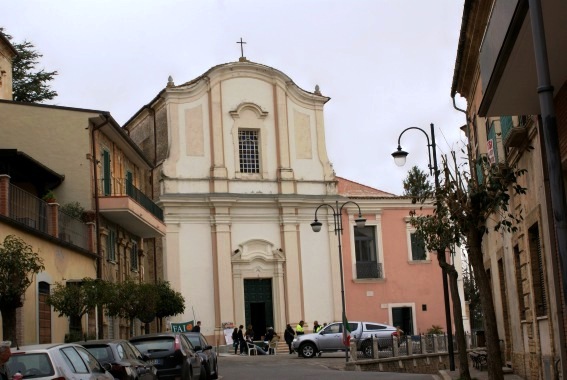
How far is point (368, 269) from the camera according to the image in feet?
168

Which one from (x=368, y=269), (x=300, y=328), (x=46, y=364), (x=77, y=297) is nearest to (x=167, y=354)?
(x=77, y=297)

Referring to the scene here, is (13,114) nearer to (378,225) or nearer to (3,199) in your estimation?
(3,199)

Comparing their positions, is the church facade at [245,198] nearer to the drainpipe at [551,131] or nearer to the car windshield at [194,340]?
the car windshield at [194,340]

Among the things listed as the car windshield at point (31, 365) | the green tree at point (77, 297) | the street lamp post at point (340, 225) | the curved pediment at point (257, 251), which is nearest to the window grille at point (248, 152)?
the curved pediment at point (257, 251)

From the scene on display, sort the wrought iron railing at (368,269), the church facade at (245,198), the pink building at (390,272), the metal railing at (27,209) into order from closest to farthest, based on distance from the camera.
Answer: the metal railing at (27,209)
the church facade at (245,198)
the pink building at (390,272)
the wrought iron railing at (368,269)

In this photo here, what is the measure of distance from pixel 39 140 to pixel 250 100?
63.3 ft

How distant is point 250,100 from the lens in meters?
50.4

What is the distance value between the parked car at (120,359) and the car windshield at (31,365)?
312 centimetres

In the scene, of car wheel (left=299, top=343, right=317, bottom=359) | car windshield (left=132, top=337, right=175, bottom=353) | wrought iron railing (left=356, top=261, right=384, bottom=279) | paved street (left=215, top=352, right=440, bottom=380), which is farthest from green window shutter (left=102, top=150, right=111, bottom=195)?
wrought iron railing (left=356, top=261, right=384, bottom=279)

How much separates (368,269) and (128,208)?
20.5m

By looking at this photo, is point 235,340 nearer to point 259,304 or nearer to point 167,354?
point 259,304

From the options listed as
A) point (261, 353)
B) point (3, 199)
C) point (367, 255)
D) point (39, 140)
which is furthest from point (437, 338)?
point (3, 199)

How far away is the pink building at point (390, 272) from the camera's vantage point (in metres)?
50.7

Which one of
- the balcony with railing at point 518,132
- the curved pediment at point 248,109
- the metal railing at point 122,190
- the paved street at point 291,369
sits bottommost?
the paved street at point 291,369
